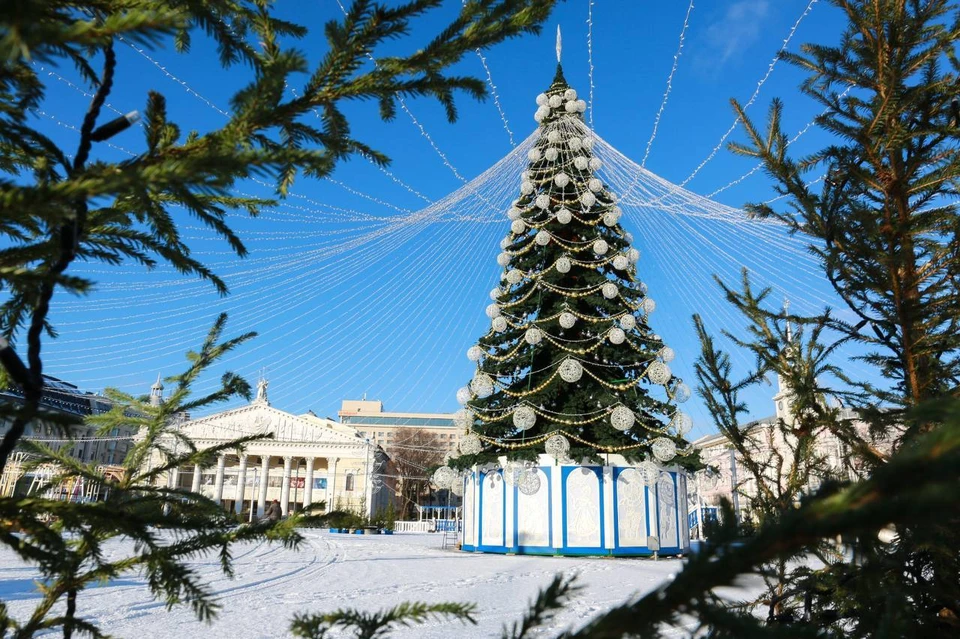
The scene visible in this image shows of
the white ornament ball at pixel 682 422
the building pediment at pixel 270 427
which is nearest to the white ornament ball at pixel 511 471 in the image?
the white ornament ball at pixel 682 422

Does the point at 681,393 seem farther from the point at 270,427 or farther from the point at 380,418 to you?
the point at 380,418

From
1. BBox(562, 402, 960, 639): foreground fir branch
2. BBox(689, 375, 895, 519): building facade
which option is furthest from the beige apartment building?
BBox(562, 402, 960, 639): foreground fir branch

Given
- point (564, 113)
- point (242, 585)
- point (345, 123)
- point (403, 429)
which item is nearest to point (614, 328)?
point (564, 113)

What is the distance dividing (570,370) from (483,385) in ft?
6.87

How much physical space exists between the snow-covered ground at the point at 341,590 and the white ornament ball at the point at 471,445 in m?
2.13

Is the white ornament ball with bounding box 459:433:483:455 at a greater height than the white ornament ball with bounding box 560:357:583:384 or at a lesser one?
lesser

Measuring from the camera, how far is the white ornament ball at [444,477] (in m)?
13.0

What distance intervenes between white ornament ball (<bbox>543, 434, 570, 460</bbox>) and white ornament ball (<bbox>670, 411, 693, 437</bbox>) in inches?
90.5

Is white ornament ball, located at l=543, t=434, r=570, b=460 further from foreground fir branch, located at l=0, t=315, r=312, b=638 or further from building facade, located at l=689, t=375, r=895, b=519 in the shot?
foreground fir branch, located at l=0, t=315, r=312, b=638

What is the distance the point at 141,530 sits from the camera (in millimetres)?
1201

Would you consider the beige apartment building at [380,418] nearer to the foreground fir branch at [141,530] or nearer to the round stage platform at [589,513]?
the round stage platform at [589,513]

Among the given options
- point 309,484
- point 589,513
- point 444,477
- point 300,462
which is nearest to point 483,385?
point 444,477

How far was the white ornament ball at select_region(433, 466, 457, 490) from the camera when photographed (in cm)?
1297

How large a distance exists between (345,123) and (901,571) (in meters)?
2.40
